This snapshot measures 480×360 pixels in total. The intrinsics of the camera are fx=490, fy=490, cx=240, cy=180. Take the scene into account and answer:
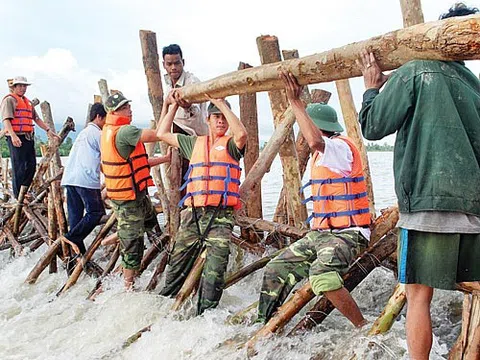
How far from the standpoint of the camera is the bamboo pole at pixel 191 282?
4.87 metres

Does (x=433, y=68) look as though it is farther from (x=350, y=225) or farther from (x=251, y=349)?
(x=251, y=349)

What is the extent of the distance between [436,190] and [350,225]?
142cm

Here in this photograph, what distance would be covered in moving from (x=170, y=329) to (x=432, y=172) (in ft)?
9.52

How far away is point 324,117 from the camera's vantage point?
403 cm

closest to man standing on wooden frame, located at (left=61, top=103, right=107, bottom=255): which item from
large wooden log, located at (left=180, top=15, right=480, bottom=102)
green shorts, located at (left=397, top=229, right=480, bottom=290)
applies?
large wooden log, located at (left=180, top=15, right=480, bottom=102)

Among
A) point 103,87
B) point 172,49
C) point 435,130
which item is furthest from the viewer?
point 103,87

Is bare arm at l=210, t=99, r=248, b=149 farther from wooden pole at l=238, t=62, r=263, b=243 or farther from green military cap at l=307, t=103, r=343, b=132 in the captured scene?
wooden pole at l=238, t=62, r=263, b=243

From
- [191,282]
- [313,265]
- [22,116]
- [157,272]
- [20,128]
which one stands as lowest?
[157,272]

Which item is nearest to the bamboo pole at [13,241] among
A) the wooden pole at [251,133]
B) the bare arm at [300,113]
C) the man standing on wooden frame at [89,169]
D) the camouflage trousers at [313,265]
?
the man standing on wooden frame at [89,169]

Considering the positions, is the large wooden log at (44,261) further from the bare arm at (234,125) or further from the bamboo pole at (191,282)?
the bare arm at (234,125)

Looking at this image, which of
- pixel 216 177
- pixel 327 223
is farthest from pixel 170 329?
pixel 327 223

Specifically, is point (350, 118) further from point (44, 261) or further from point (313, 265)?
point (44, 261)

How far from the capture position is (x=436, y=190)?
245 centimetres

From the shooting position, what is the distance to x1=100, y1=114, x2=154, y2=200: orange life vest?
5531 millimetres
